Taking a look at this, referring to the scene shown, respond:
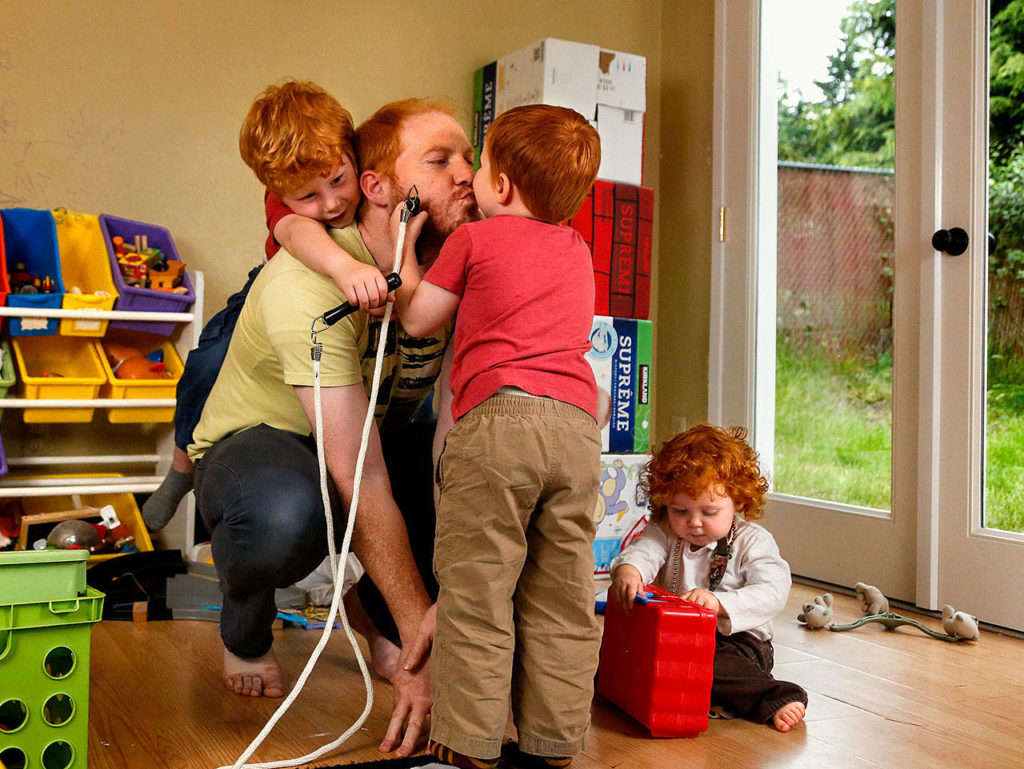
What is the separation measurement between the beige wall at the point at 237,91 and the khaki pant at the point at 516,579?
2011 millimetres

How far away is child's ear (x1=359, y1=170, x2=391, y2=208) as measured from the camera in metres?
1.45

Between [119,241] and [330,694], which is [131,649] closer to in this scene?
[330,694]

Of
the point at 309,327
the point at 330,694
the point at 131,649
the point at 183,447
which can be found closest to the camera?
the point at 309,327

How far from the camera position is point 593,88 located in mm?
3006

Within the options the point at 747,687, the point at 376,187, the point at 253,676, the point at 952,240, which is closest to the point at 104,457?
the point at 253,676

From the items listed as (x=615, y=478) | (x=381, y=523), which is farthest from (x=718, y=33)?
(x=381, y=523)

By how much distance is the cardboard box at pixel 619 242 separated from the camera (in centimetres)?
292

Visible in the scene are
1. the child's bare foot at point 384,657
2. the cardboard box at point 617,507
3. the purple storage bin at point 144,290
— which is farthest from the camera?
the cardboard box at point 617,507

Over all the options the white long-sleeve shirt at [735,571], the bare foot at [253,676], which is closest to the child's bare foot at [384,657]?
the bare foot at [253,676]

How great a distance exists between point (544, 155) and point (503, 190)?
3.2 inches

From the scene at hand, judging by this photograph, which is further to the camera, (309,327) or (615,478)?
(615,478)

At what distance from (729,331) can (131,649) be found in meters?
2.07

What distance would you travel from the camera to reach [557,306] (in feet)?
4.11

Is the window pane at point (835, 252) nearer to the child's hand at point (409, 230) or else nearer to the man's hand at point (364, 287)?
the child's hand at point (409, 230)
